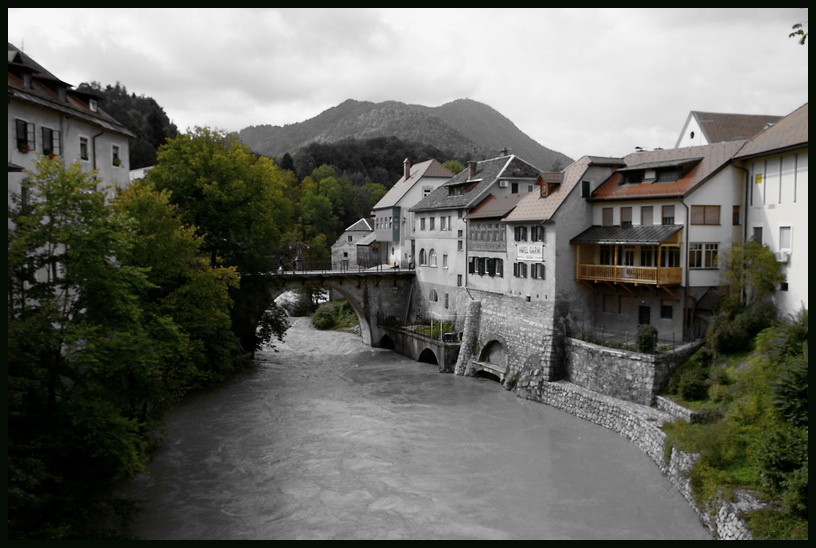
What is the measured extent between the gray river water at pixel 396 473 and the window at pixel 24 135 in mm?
11375

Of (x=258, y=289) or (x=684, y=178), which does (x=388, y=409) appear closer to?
(x=258, y=289)

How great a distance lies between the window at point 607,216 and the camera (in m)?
30.7

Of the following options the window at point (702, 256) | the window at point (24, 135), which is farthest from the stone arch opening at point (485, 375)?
the window at point (24, 135)

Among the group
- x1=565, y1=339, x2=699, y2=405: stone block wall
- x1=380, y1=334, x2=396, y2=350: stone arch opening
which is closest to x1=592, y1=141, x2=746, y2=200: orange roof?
x1=565, y1=339, x2=699, y2=405: stone block wall

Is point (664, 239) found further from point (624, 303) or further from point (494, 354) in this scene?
point (494, 354)

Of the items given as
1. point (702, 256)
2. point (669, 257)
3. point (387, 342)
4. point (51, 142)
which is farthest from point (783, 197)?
point (387, 342)

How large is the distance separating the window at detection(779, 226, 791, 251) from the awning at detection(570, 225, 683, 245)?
3.61m

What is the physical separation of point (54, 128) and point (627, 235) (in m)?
23.2

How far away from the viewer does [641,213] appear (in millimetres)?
29219

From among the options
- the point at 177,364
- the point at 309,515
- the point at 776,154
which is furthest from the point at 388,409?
the point at 776,154

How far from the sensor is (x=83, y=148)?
2661 cm

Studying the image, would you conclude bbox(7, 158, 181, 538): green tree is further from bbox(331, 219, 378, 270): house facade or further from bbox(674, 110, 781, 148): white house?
bbox(331, 219, 378, 270): house facade

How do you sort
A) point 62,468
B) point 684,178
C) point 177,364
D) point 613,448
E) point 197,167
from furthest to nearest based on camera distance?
1. point 197,167
2. point 684,178
3. point 177,364
4. point 613,448
5. point 62,468

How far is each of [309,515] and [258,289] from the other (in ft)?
68.6
